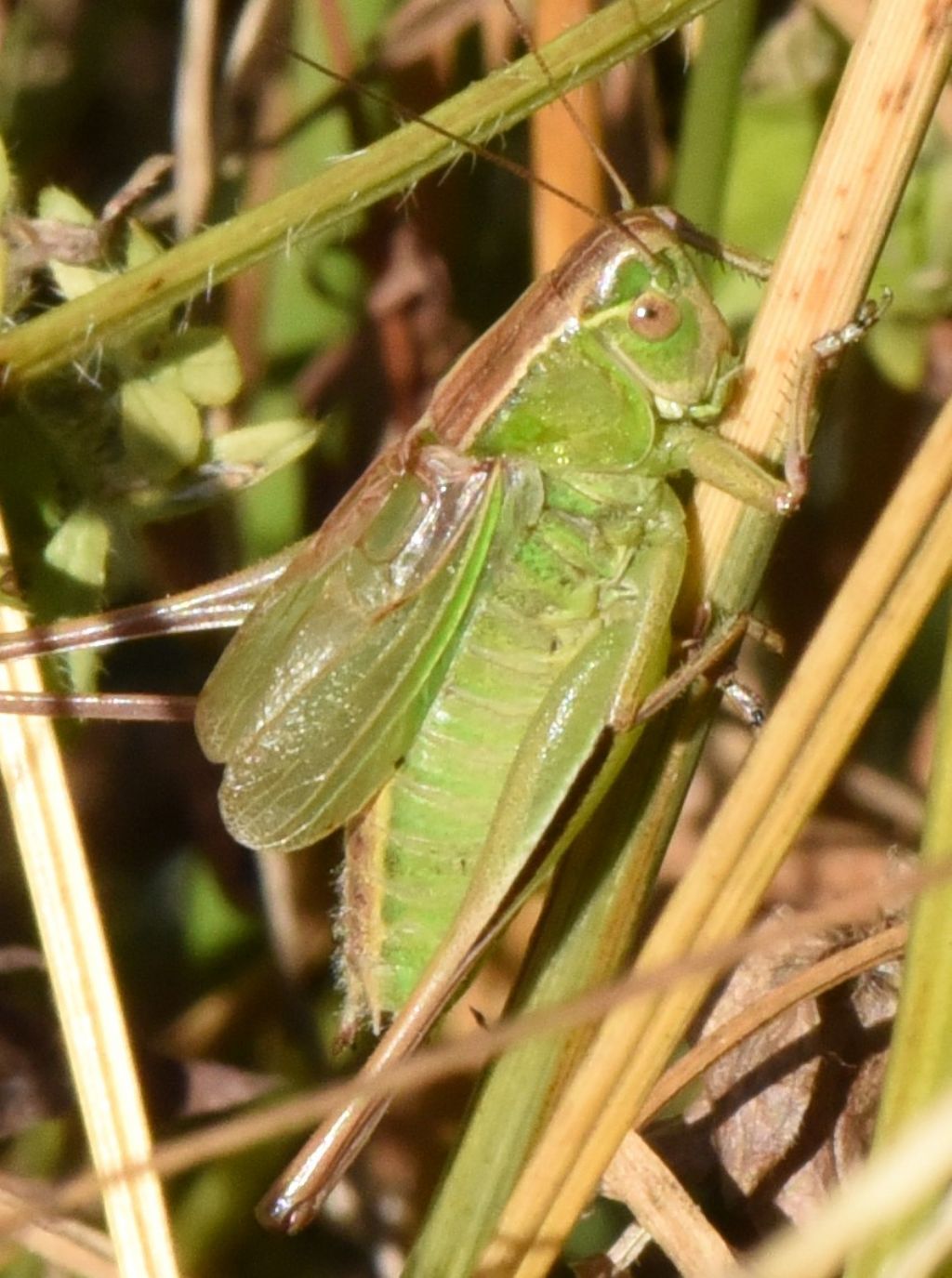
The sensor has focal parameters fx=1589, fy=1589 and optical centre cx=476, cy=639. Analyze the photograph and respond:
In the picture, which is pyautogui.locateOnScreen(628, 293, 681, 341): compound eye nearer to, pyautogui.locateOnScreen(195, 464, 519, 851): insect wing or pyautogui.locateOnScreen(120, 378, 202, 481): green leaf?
pyautogui.locateOnScreen(195, 464, 519, 851): insect wing

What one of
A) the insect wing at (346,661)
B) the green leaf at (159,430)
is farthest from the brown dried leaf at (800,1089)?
the green leaf at (159,430)

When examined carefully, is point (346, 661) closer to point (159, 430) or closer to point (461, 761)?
point (461, 761)

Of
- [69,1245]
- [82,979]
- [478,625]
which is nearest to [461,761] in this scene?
[478,625]

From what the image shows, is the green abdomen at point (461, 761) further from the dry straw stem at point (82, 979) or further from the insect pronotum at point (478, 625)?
the dry straw stem at point (82, 979)

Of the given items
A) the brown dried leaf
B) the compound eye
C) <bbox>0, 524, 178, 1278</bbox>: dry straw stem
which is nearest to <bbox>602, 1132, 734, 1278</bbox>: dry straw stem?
the brown dried leaf

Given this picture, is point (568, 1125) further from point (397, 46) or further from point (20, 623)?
point (397, 46)

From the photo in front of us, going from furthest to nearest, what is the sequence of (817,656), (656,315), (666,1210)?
(656,315) → (666,1210) → (817,656)

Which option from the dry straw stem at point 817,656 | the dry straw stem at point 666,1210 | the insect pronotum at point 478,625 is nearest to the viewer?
the dry straw stem at point 817,656
